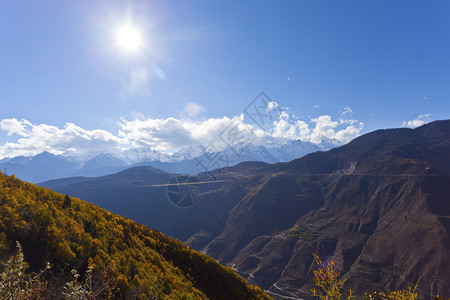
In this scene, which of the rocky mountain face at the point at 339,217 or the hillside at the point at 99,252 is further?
the rocky mountain face at the point at 339,217

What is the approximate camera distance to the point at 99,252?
50.6 ft

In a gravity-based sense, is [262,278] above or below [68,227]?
below

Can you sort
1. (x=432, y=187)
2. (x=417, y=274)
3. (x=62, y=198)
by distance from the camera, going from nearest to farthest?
(x=62, y=198)
(x=417, y=274)
(x=432, y=187)

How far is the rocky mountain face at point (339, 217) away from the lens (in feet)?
213

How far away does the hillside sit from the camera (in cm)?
1232

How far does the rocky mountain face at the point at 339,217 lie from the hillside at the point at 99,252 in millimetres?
58308

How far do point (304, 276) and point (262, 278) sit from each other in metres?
16.0

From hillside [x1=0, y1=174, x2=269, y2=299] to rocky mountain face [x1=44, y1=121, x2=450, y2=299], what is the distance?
58.3 m

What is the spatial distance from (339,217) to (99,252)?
Result: 116495 millimetres

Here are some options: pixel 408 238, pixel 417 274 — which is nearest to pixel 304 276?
pixel 417 274

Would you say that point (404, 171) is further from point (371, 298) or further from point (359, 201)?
point (371, 298)

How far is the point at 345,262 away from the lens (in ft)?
237

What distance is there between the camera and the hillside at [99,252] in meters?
12.3

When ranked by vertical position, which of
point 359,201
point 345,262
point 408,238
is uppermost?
point 359,201
